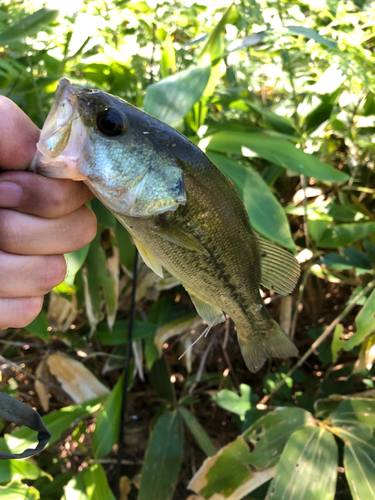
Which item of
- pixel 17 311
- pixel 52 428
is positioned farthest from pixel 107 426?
pixel 17 311

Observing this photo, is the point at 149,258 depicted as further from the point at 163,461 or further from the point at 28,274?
the point at 163,461

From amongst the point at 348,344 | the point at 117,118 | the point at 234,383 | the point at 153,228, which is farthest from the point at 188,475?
the point at 117,118

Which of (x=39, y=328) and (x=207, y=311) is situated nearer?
(x=207, y=311)

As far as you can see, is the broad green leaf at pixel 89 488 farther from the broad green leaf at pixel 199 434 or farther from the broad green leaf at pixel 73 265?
the broad green leaf at pixel 73 265

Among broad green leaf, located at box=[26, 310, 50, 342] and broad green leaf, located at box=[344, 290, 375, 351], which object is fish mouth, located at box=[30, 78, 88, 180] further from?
broad green leaf, located at box=[344, 290, 375, 351]

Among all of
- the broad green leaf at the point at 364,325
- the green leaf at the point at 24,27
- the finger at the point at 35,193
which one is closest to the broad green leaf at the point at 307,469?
the broad green leaf at the point at 364,325

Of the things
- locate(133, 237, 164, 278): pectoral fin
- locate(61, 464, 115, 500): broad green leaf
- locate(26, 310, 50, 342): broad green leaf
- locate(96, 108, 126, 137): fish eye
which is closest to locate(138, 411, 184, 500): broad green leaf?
locate(61, 464, 115, 500): broad green leaf
